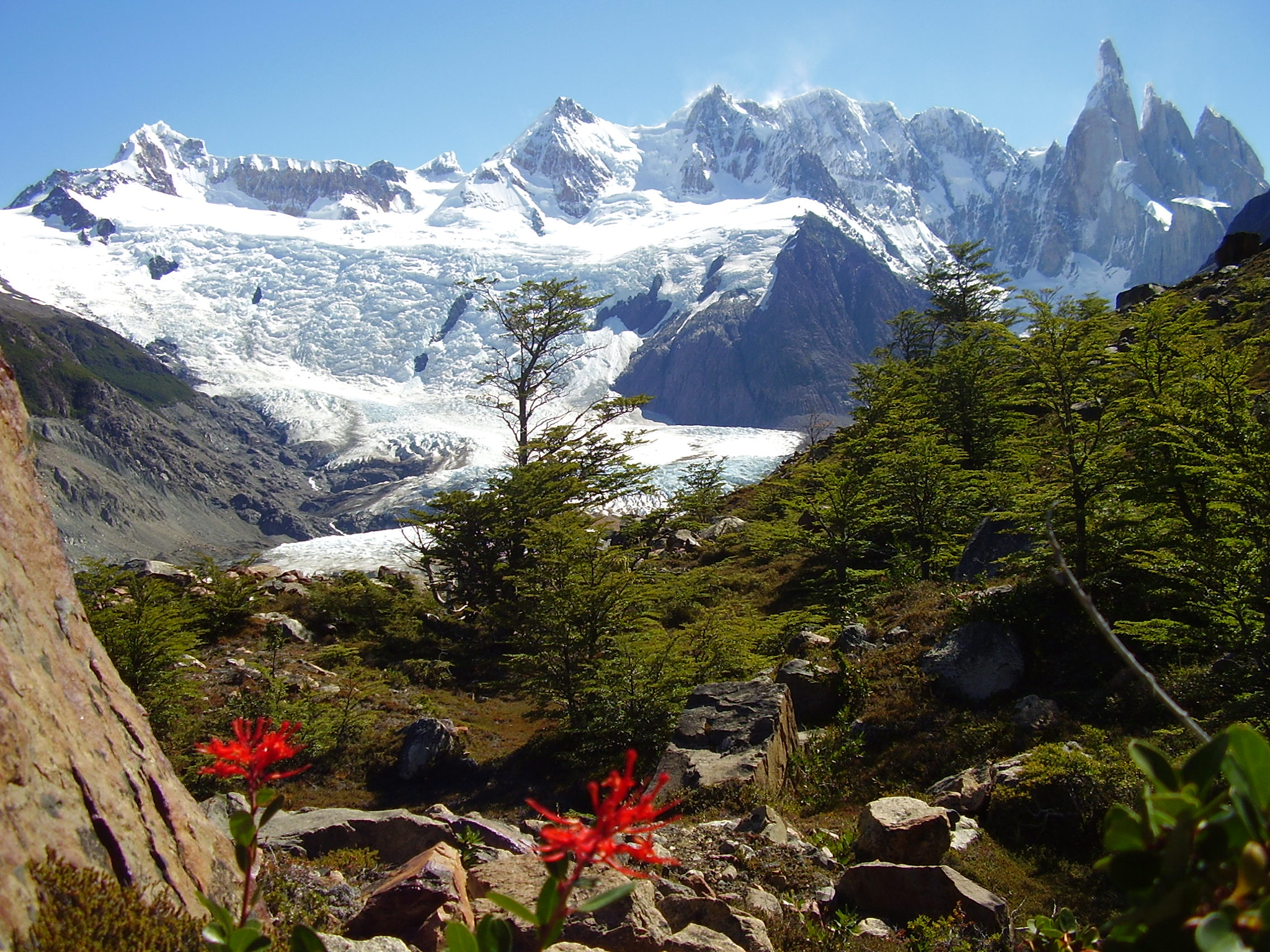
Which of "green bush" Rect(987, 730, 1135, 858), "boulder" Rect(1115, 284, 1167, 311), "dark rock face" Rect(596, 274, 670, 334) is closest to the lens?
"green bush" Rect(987, 730, 1135, 858)

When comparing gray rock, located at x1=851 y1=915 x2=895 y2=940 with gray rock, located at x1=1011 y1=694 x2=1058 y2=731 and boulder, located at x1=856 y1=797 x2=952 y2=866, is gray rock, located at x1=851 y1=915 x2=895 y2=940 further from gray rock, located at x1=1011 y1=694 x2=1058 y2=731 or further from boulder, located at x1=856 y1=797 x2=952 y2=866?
gray rock, located at x1=1011 y1=694 x2=1058 y2=731

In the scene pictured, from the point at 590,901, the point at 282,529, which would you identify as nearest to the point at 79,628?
the point at 590,901

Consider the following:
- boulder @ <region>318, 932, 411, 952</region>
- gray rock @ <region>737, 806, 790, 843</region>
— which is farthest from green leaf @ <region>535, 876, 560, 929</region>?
gray rock @ <region>737, 806, 790, 843</region>

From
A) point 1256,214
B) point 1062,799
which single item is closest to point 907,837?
point 1062,799

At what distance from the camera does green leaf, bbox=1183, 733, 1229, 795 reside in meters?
0.91

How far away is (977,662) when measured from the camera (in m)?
8.98

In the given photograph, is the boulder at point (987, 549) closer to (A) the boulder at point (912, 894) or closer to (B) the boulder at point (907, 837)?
(B) the boulder at point (907, 837)

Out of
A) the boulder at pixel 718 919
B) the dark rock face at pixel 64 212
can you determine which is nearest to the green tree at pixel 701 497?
the boulder at pixel 718 919

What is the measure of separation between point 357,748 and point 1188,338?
14.4m

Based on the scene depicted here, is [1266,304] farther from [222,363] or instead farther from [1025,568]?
[222,363]

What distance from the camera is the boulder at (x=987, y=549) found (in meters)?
11.5

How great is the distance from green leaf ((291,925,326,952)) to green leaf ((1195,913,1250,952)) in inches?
→ 49.6

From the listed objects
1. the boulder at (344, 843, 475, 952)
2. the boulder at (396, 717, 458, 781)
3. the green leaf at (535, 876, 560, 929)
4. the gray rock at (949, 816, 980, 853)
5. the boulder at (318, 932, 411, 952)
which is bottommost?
the boulder at (396, 717, 458, 781)

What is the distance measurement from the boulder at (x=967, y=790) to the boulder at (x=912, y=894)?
163cm
